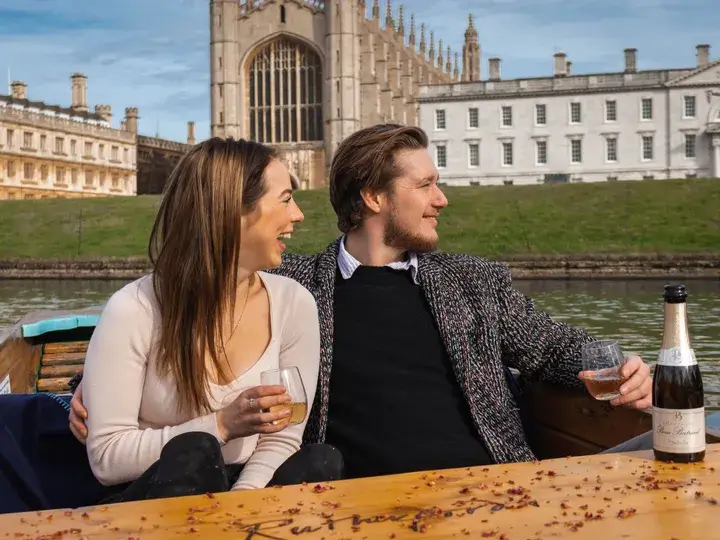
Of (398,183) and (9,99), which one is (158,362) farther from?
(9,99)

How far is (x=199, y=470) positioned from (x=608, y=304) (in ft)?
49.7

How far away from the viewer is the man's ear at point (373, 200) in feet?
10.0

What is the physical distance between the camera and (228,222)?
7.79 feet

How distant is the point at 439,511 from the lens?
63.1 inches

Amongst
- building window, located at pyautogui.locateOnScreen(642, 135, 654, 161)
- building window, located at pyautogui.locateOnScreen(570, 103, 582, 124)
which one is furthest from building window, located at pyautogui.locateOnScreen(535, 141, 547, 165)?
building window, located at pyautogui.locateOnScreen(642, 135, 654, 161)

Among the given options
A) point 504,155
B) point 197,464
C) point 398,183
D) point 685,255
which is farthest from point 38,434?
point 504,155

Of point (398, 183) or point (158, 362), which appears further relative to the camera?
point (398, 183)

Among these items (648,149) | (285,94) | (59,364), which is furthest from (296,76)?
(59,364)

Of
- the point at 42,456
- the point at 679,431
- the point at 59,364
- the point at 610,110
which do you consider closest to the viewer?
the point at 679,431

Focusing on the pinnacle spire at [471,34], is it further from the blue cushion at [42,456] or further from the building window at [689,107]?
the blue cushion at [42,456]

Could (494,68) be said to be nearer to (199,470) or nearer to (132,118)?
(132,118)

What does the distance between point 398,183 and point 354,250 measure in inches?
10.3

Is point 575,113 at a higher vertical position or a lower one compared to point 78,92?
lower

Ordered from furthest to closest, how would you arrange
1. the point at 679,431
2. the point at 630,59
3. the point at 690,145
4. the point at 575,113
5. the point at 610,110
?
the point at 630,59
the point at 575,113
the point at 610,110
the point at 690,145
the point at 679,431
